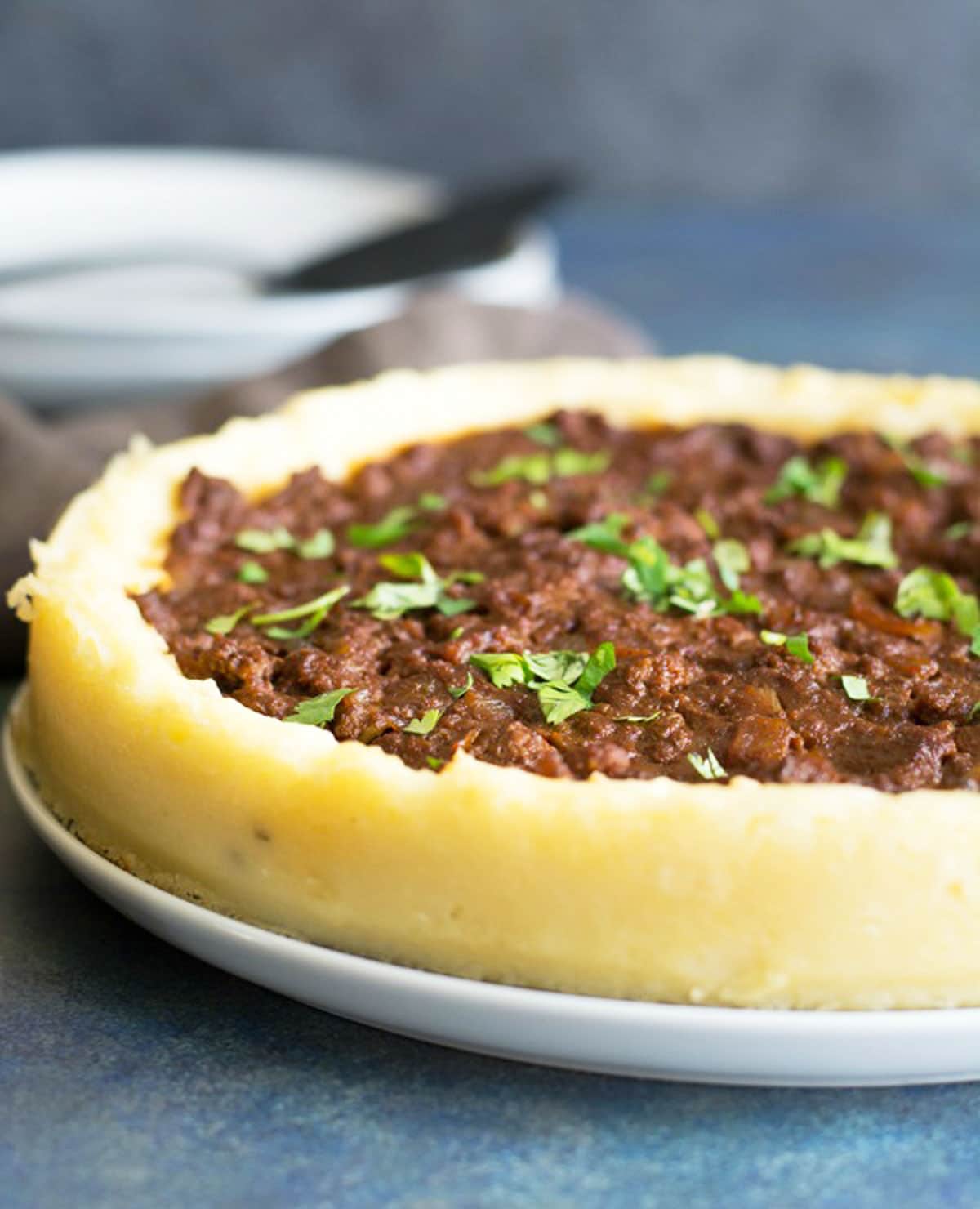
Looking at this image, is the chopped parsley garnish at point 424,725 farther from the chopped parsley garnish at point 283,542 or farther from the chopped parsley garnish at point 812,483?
the chopped parsley garnish at point 812,483

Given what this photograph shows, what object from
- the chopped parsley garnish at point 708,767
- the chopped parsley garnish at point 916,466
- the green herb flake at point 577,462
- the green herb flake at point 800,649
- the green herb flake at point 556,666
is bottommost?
the green herb flake at point 577,462

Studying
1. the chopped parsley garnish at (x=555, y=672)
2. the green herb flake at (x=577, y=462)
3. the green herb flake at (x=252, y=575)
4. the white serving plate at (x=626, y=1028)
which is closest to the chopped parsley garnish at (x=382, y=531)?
the green herb flake at (x=252, y=575)

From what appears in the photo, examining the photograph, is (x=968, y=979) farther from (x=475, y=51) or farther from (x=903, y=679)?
(x=475, y=51)

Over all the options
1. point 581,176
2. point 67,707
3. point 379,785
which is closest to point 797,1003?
point 379,785

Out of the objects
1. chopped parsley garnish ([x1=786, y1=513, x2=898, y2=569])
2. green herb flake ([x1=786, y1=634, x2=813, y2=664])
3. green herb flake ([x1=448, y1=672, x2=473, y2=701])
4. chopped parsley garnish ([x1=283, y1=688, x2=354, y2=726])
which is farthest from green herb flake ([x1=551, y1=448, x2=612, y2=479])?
chopped parsley garnish ([x1=283, y1=688, x2=354, y2=726])

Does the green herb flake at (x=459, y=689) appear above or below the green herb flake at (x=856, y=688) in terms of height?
below

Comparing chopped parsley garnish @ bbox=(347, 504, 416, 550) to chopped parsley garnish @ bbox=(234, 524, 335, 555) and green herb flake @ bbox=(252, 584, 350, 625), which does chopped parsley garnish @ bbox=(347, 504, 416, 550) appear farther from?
green herb flake @ bbox=(252, 584, 350, 625)

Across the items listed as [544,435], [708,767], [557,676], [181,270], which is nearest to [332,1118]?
[708,767]
